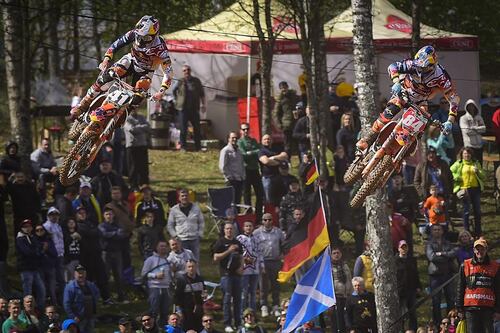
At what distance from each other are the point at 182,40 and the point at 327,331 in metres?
10.3

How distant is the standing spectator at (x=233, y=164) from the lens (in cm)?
2481

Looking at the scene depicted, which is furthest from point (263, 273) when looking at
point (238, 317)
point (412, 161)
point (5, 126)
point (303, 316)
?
point (5, 126)

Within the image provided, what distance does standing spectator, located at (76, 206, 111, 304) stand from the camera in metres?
21.7

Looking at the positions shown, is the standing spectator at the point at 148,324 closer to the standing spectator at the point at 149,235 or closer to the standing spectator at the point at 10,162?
the standing spectator at the point at 149,235

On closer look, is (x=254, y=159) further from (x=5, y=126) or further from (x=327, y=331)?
(x=5, y=126)

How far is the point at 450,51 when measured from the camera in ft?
100

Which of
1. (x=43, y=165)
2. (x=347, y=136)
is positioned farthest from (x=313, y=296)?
(x=43, y=165)

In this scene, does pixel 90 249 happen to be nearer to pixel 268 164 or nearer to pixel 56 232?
pixel 56 232

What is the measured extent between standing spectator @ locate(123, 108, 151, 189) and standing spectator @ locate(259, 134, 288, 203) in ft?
9.35

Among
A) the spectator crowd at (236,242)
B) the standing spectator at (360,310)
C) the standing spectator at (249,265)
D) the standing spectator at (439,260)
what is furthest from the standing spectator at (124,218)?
the standing spectator at (439,260)

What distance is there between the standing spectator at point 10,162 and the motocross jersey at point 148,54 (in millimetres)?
6651

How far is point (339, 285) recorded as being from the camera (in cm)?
2152

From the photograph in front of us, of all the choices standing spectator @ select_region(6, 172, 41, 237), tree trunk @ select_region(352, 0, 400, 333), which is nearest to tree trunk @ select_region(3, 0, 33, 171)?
standing spectator @ select_region(6, 172, 41, 237)

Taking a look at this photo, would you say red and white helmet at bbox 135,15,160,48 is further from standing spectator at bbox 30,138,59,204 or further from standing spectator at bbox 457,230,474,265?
standing spectator at bbox 457,230,474,265
